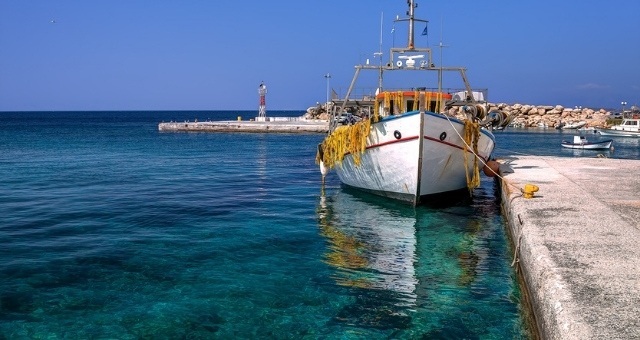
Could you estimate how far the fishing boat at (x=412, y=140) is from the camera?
46.4 feet

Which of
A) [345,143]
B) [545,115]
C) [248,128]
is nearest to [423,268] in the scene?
[345,143]

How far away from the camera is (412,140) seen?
45.9ft

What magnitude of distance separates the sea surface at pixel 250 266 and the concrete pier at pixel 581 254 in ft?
3.09

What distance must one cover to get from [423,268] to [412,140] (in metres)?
4.99

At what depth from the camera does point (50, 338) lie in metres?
6.66

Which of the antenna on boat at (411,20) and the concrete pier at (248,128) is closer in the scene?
the antenna on boat at (411,20)

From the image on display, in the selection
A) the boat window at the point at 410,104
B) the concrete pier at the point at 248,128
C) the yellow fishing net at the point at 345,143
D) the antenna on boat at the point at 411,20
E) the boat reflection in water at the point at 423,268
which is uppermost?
the antenna on boat at the point at 411,20

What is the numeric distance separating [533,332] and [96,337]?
205 inches

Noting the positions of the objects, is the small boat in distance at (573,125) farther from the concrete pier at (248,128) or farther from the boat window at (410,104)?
the boat window at (410,104)

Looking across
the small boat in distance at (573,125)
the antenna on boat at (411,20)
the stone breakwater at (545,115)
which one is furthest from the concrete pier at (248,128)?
the antenna on boat at (411,20)

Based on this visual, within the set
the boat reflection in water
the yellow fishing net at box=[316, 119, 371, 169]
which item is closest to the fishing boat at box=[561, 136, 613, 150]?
the yellow fishing net at box=[316, 119, 371, 169]

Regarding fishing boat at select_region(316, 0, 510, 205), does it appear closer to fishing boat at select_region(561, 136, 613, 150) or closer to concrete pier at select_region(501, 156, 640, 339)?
concrete pier at select_region(501, 156, 640, 339)

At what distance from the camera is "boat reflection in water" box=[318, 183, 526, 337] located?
23.8 feet

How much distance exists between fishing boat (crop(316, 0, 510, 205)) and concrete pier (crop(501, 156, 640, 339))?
1.83 meters
